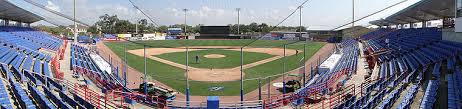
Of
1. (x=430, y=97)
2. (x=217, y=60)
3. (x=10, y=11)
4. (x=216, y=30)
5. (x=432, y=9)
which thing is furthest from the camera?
(x=216, y=30)

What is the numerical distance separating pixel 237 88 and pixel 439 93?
10.5 m

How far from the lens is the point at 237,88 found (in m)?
19.7

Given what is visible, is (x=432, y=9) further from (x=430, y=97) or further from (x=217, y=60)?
(x=217, y=60)

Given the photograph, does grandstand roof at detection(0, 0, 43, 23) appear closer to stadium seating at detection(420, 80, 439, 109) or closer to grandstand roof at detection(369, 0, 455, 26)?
stadium seating at detection(420, 80, 439, 109)

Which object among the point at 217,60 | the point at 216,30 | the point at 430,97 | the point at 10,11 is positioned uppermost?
the point at 10,11

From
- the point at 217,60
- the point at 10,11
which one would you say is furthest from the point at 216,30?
the point at 10,11

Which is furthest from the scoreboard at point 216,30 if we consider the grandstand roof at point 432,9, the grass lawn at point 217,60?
the grandstand roof at point 432,9

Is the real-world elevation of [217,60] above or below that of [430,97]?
below

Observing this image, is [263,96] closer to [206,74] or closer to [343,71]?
[343,71]

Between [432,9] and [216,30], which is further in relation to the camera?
[216,30]

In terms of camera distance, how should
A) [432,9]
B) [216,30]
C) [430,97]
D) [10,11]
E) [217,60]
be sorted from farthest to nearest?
1. [216,30]
2. [217,60]
3. [10,11]
4. [432,9]
5. [430,97]

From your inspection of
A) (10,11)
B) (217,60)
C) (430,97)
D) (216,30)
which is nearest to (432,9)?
(430,97)

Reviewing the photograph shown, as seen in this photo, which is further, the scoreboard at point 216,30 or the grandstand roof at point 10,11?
the scoreboard at point 216,30

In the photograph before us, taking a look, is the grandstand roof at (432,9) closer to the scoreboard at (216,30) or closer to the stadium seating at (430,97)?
the stadium seating at (430,97)
